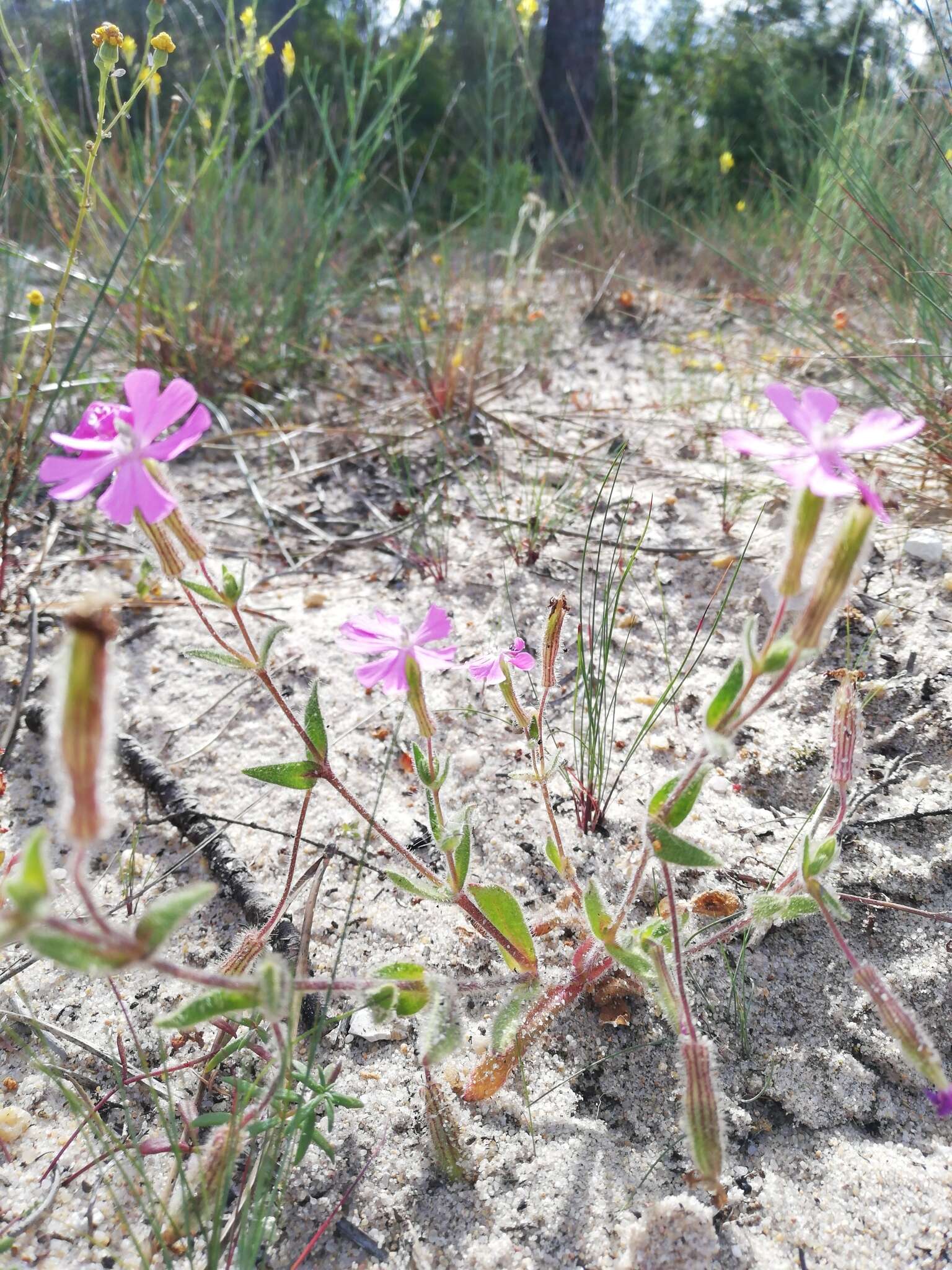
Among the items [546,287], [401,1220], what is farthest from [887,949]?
[546,287]

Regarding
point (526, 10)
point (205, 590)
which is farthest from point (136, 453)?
point (526, 10)

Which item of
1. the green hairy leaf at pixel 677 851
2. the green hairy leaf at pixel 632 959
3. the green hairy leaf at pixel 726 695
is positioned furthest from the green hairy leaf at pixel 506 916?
the green hairy leaf at pixel 726 695

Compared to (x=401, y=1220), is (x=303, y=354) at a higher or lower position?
higher

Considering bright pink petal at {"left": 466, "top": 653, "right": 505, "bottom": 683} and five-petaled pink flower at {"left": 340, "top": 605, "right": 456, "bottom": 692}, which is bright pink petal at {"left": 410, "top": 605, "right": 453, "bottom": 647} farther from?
bright pink petal at {"left": 466, "top": 653, "right": 505, "bottom": 683}

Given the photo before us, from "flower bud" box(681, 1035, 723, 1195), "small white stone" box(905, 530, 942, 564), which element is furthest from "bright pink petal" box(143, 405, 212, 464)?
"small white stone" box(905, 530, 942, 564)

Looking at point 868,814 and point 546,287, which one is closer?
point 868,814

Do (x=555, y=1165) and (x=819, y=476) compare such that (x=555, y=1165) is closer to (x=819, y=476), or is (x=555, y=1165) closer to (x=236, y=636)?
(x=819, y=476)

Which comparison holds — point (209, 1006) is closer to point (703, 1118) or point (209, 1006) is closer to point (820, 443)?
point (703, 1118)
